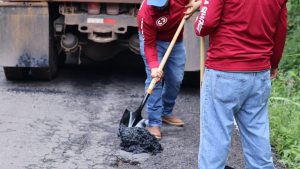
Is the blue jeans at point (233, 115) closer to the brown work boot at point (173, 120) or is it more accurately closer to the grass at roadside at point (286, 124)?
the grass at roadside at point (286, 124)

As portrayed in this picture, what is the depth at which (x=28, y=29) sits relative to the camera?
7469 millimetres

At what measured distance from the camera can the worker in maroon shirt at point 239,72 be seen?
3.52 meters

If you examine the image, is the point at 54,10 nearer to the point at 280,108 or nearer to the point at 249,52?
the point at 280,108

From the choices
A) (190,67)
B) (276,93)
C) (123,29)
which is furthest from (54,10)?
(276,93)

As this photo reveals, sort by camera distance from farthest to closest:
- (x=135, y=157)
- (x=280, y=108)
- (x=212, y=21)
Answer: (x=280, y=108) < (x=135, y=157) < (x=212, y=21)

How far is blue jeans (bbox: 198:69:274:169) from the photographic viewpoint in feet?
11.9

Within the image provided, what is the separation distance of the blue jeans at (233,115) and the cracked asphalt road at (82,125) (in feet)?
3.77

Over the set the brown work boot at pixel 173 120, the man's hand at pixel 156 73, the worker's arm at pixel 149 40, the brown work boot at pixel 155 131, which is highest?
the worker's arm at pixel 149 40

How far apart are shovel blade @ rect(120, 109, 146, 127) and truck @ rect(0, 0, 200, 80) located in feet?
5.07

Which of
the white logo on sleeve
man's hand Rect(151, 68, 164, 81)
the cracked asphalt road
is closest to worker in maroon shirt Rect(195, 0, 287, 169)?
the cracked asphalt road

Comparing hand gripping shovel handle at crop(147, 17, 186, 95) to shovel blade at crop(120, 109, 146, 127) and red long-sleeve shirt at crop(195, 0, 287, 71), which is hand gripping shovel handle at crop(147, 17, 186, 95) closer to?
shovel blade at crop(120, 109, 146, 127)

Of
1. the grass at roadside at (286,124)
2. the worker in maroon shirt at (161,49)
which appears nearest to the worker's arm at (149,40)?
the worker in maroon shirt at (161,49)

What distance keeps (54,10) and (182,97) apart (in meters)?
2.01

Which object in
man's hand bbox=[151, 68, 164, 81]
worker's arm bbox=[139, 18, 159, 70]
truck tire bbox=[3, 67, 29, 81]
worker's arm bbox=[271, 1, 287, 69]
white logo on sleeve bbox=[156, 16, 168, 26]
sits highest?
worker's arm bbox=[271, 1, 287, 69]
